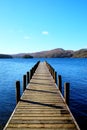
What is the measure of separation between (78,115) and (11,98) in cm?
895

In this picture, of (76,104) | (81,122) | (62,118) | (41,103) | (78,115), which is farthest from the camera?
(76,104)

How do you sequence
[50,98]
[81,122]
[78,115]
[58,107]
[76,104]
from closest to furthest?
[58,107], [50,98], [81,122], [78,115], [76,104]

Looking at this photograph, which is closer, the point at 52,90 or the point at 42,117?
the point at 42,117

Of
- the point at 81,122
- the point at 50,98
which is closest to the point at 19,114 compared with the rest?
the point at 50,98

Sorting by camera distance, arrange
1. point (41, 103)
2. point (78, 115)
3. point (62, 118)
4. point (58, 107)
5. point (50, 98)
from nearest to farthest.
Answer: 1. point (62, 118)
2. point (58, 107)
3. point (41, 103)
4. point (50, 98)
5. point (78, 115)

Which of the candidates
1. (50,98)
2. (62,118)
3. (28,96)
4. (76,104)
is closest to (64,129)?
(62,118)

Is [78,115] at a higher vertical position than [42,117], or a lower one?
lower

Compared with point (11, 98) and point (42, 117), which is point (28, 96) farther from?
point (11, 98)

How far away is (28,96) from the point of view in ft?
53.3

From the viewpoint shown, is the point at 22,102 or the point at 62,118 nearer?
the point at 62,118

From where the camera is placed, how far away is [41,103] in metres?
14.1

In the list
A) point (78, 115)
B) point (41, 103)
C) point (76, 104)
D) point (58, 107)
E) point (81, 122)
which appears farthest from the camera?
point (76, 104)

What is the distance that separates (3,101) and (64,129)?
14.2 metres

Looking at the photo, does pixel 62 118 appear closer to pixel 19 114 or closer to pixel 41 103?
pixel 19 114
